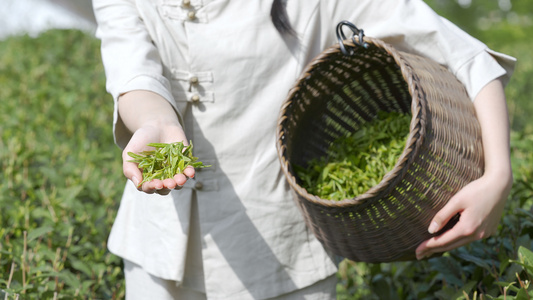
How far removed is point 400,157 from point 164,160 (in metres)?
0.51

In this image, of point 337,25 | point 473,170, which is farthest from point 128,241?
point 473,170

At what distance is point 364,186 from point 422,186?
289 mm

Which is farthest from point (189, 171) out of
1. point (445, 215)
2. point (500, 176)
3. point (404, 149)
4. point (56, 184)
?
point (56, 184)

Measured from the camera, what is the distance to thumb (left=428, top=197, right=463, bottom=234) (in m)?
1.41

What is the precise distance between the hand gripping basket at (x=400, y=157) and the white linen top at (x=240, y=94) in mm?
60

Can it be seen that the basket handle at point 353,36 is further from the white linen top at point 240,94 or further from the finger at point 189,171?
the finger at point 189,171

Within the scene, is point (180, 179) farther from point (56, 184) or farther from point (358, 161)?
point (56, 184)

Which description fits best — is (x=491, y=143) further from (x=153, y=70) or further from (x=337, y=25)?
(x=153, y=70)

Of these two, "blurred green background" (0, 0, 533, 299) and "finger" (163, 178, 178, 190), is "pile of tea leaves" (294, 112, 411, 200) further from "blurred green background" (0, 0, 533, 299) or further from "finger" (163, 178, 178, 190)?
"finger" (163, 178, 178, 190)

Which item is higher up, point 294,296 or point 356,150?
point 356,150

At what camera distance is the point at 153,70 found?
1.47 metres

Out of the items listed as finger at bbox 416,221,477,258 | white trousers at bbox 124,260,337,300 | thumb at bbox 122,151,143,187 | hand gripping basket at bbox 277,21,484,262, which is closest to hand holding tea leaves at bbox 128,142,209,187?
thumb at bbox 122,151,143,187

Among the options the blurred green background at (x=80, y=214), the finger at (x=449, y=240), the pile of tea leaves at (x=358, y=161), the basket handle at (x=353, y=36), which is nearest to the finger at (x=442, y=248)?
the finger at (x=449, y=240)

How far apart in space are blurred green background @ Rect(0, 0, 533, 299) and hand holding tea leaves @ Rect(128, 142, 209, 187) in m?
0.55
